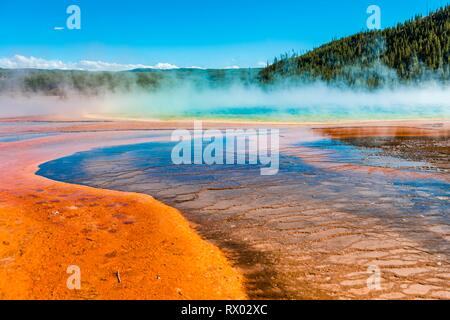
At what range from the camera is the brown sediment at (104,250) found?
356 centimetres

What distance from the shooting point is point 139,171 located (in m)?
8.90

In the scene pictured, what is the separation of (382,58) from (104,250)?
83.6m

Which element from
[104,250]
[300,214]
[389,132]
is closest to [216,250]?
[104,250]

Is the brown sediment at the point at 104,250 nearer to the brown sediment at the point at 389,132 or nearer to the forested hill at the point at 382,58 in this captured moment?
the brown sediment at the point at 389,132

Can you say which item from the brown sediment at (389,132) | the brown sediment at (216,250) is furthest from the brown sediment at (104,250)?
the brown sediment at (389,132)

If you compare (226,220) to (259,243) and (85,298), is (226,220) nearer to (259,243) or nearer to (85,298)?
(259,243)

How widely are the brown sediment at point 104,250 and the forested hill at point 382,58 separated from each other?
68852 millimetres

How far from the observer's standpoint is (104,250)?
441cm

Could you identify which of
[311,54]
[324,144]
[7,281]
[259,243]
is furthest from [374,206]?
[311,54]

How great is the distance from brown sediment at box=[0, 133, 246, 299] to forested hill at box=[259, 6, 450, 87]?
68852 millimetres

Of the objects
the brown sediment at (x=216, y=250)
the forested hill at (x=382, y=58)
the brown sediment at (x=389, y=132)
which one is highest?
→ the forested hill at (x=382, y=58)

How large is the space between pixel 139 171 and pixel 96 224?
3.69m

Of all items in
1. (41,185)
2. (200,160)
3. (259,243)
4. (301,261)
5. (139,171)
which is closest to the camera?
(301,261)

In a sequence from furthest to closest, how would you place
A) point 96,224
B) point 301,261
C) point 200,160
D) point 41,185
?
point 200,160
point 41,185
point 96,224
point 301,261
